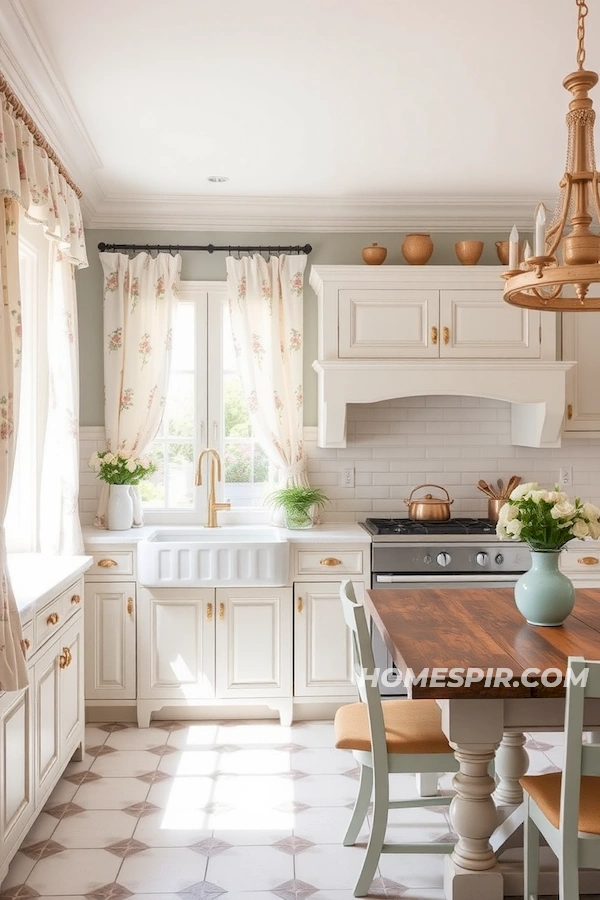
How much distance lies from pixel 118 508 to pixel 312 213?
Result: 2.01 m

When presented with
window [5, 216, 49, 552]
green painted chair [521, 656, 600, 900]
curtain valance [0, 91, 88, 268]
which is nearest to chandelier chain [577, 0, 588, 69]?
green painted chair [521, 656, 600, 900]

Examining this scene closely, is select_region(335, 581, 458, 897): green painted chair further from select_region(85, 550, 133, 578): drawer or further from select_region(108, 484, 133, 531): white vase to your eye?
select_region(108, 484, 133, 531): white vase

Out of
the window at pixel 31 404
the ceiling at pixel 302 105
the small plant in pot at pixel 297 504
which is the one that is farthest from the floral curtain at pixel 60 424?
the small plant in pot at pixel 297 504

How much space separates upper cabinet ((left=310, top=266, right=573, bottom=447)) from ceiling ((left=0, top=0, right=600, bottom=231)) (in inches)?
18.7

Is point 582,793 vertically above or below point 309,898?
above

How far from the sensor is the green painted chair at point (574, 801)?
6.43 feet

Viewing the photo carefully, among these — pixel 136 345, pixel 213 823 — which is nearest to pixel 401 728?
pixel 213 823

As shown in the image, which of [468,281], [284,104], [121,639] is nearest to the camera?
[284,104]

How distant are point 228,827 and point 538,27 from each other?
3.07 meters

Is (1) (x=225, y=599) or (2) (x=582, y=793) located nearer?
(2) (x=582, y=793)

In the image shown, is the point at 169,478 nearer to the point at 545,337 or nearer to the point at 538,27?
the point at 545,337

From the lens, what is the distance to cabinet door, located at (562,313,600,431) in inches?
185

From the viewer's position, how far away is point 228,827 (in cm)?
315

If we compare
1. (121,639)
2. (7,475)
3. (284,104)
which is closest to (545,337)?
(284,104)
